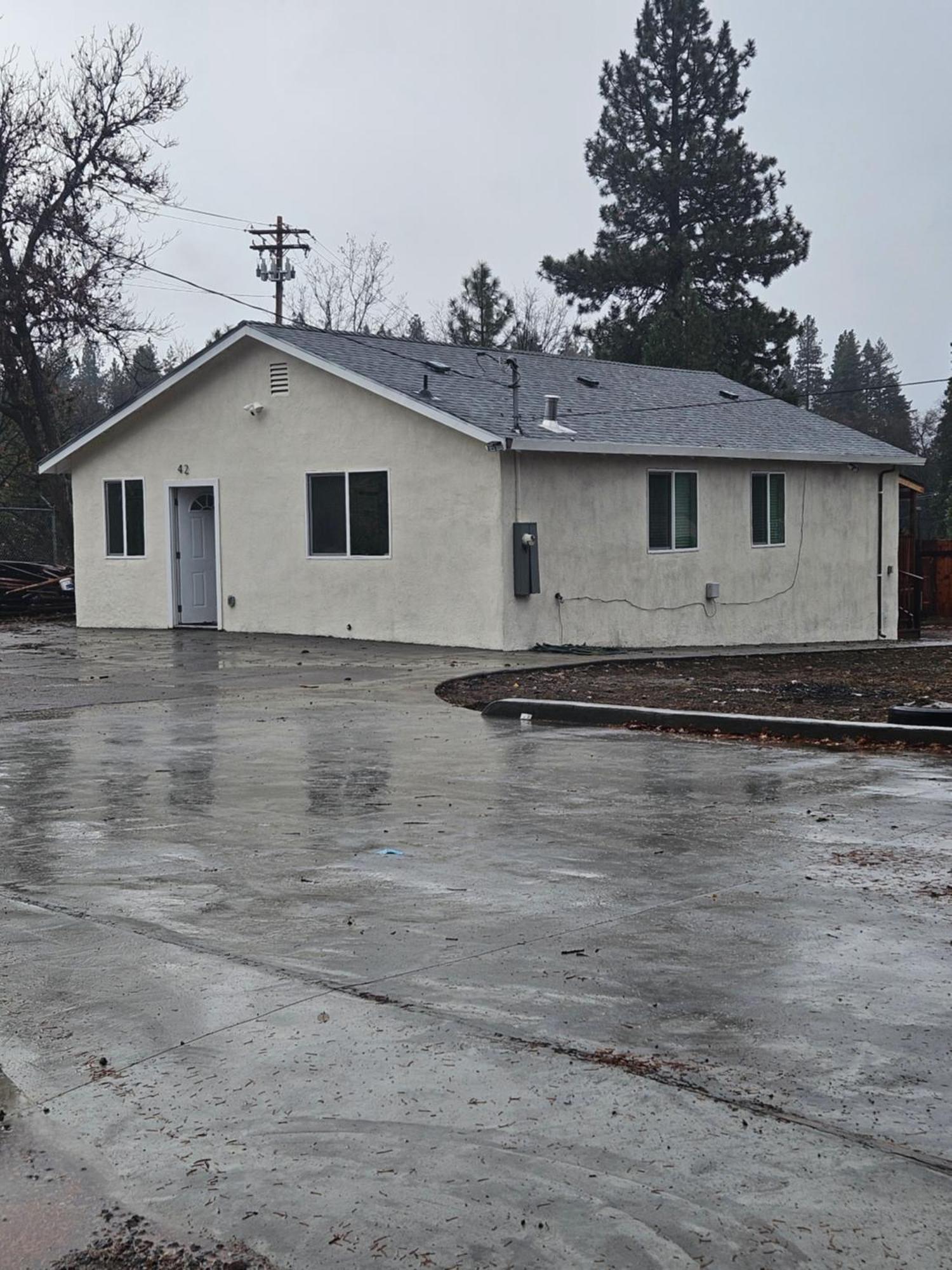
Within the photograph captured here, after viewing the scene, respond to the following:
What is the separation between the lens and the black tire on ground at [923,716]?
12.1 metres

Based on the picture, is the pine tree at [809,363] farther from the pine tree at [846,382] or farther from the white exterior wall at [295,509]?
the white exterior wall at [295,509]

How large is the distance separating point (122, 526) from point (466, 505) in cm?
843

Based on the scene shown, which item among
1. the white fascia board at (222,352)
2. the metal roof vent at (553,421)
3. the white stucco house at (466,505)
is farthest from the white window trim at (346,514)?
the metal roof vent at (553,421)

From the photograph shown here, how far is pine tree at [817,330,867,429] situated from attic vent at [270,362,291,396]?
76.2 meters

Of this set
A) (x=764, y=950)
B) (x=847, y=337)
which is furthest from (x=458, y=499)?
(x=847, y=337)

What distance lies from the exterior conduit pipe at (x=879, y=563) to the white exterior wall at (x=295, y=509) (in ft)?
36.2

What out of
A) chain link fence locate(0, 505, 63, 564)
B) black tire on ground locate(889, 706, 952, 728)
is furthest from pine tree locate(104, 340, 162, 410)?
black tire on ground locate(889, 706, 952, 728)

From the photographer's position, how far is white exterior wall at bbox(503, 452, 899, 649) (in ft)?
75.2

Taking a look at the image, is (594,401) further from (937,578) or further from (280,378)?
(937,578)


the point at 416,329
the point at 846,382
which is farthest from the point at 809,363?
the point at 416,329

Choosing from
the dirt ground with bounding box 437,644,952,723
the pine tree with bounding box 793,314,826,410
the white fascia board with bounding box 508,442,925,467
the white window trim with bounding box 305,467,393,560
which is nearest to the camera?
the dirt ground with bounding box 437,644,952,723

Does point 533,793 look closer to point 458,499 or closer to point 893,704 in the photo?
point 893,704

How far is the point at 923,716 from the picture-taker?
40.1ft

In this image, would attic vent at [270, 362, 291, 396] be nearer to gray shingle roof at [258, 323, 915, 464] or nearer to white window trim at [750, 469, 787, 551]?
gray shingle roof at [258, 323, 915, 464]
